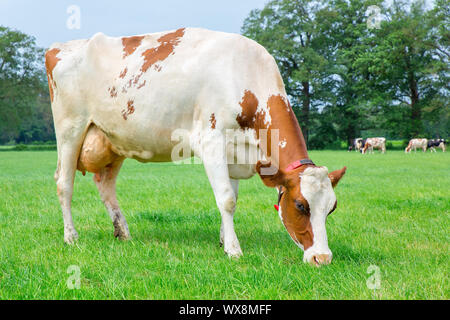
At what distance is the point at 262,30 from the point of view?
5225 centimetres

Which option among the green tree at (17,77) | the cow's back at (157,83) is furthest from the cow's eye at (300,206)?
the green tree at (17,77)

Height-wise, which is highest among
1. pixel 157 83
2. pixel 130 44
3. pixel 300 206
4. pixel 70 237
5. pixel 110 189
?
pixel 130 44

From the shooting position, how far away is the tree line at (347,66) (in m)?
44.0

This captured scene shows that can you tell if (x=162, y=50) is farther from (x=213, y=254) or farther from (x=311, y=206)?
(x=311, y=206)

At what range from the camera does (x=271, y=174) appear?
3.82m

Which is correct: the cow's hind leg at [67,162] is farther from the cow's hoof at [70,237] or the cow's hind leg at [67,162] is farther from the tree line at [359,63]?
the tree line at [359,63]

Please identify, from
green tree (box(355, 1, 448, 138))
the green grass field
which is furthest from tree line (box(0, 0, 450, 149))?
the green grass field

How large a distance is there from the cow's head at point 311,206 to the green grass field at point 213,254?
0.17 metres

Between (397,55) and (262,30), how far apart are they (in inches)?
651

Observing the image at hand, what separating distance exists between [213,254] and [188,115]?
57.2 inches

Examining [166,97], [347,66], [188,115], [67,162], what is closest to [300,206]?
[188,115]

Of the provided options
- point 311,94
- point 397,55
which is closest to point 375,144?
point 397,55
